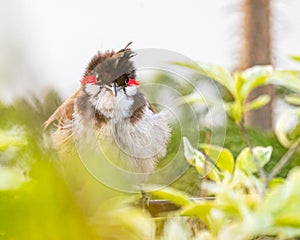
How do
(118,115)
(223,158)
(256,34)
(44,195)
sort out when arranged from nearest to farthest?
(44,195) < (223,158) < (118,115) < (256,34)

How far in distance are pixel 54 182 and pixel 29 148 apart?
0.07ft

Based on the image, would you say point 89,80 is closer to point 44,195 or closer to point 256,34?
point 44,195

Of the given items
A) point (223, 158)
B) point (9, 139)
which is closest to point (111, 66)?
point (223, 158)

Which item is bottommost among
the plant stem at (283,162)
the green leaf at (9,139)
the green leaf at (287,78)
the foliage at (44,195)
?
the plant stem at (283,162)

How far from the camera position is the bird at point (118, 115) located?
0.45 m

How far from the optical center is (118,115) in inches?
19.8

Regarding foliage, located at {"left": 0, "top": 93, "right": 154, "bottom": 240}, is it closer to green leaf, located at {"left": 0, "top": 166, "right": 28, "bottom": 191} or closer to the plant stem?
green leaf, located at {"left": 0, "top": 166, "right": 28, "bottom": 191}

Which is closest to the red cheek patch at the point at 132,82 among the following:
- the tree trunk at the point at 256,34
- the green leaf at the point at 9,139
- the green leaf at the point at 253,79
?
the green leaf at the point at 253,79

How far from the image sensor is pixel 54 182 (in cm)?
15

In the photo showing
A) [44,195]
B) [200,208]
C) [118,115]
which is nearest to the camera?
[44,195]

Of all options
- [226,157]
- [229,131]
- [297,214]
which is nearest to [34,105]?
[297,214]

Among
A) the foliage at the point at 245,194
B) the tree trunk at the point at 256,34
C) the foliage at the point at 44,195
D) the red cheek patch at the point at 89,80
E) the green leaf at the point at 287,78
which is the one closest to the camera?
the foliage at the point at 44,195

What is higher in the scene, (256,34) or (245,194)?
(256,34)

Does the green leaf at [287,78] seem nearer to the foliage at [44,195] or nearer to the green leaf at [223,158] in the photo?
the green leaf at [223,158]
